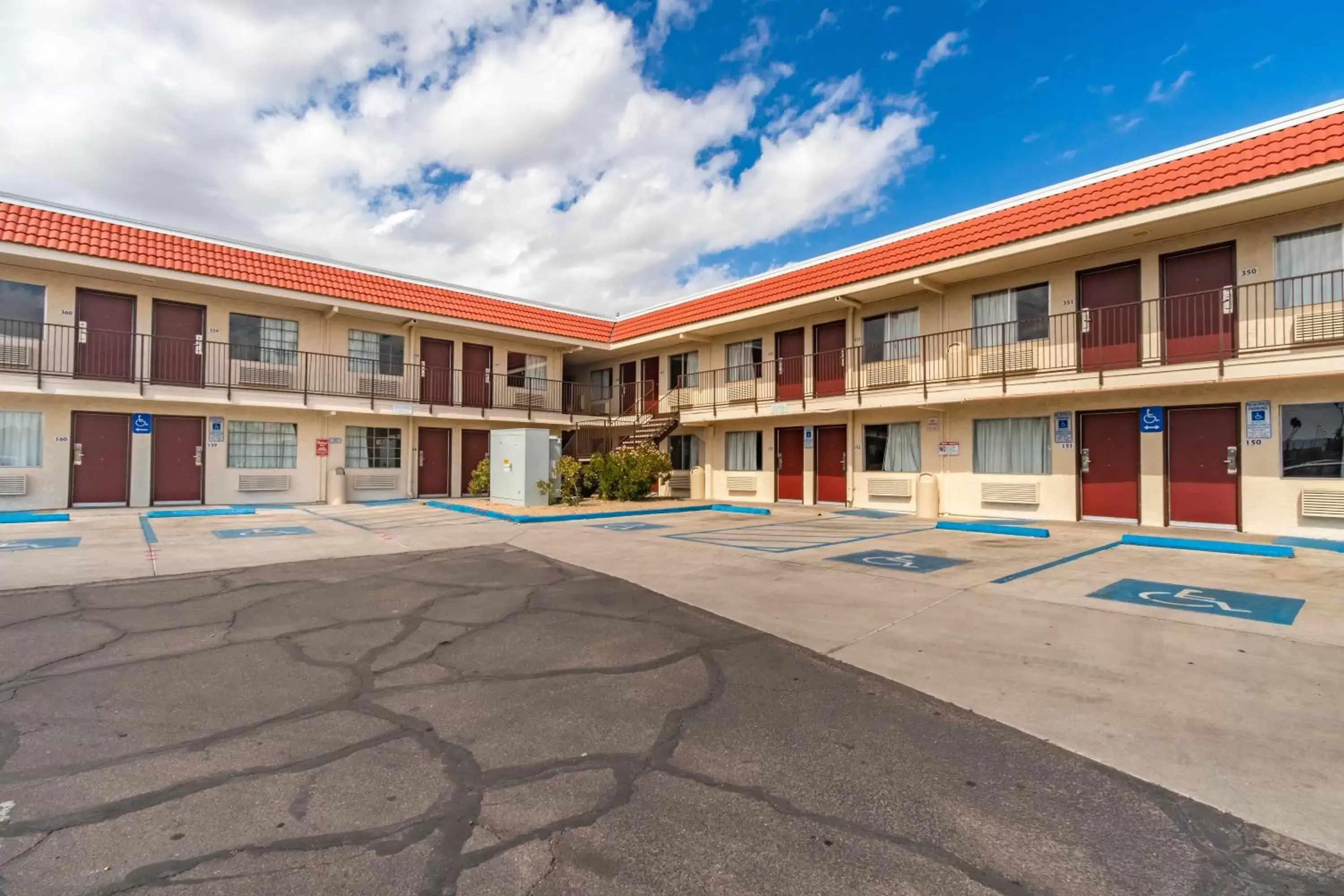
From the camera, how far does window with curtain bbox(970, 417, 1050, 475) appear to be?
591 inches

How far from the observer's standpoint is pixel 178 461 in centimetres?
1739

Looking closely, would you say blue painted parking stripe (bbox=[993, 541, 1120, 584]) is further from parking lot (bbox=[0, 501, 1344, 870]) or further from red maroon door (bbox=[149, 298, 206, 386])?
red maroon door (bbox=[149, 298, 206, 386])

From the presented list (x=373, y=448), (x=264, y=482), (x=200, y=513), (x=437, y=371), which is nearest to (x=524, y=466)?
(x=373, y=448)

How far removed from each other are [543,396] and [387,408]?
247 inches

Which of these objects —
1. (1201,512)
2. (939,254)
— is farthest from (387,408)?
(1201,512)

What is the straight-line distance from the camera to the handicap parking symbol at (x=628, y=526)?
1348 cm

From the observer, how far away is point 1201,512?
12.8 meters

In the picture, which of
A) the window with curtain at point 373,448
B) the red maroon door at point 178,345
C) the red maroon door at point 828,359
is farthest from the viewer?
the window with curtain at point 373,448

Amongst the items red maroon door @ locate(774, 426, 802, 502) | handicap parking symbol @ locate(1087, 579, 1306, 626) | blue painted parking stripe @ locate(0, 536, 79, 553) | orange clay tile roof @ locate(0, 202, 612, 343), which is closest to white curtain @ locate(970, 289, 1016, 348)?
red maroon door @ locate(774, 426, 802, 502)

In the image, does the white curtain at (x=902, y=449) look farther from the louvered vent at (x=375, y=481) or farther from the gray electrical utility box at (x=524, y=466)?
the louvered vent at (x=375, y=481)

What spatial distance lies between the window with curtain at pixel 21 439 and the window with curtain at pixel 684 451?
17.7 m

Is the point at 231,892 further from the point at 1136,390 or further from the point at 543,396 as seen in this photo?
the point at 543,396

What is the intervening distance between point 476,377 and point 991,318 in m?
16.6

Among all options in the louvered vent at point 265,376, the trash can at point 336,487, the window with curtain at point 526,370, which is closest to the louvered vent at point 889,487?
the window with curtain at point 526,370
